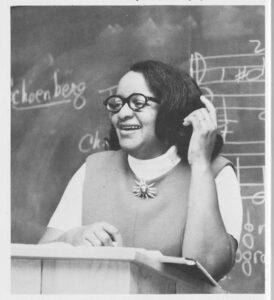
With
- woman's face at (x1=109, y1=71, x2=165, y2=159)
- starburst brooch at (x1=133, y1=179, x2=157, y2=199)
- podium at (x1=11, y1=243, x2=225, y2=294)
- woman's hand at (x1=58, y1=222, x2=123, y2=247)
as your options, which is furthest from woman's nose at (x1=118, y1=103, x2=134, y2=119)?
podium at (x1=11, y1=243, x2=225, y2=294)

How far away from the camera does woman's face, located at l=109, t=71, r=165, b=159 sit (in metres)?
2.39

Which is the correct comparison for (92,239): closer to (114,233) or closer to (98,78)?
(114,233)

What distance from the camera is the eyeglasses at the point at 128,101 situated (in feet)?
7.84

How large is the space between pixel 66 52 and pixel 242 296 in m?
1.07

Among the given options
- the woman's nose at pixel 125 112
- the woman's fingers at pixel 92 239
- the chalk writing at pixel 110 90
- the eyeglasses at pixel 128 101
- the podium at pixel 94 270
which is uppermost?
the chalk writing at pixel 110 90

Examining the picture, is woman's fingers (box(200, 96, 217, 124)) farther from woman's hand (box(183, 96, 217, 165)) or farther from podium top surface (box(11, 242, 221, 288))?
podium top surface (box(11, 242, 221, 288))

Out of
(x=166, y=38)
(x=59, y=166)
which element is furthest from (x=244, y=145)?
(x=59, y=166)

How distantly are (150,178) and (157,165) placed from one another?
53mm

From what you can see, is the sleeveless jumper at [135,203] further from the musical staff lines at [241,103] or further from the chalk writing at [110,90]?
the chalk writing at [110,90]

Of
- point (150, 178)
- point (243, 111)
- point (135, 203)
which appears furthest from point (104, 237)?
point (243, 111)

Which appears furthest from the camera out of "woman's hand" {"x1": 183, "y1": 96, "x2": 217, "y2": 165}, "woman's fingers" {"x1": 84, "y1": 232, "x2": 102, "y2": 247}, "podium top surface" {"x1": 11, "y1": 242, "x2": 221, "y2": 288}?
"woman's hand" {"x1": 183, "y1": 96, "x2": 217, "y2": 165}

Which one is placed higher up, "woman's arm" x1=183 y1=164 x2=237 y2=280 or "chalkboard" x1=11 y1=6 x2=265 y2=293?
"chalkboard" x1=11 y1=6 x2=265 y2=293

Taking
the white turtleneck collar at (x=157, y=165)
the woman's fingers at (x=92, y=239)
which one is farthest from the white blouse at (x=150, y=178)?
the woman's fingers at (x=92, y=239)

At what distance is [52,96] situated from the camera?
245 cm
